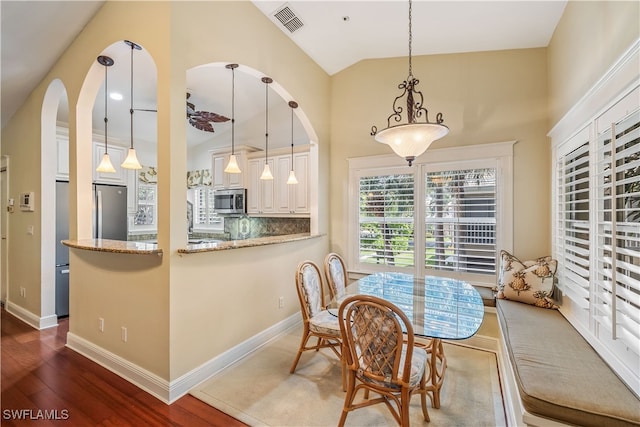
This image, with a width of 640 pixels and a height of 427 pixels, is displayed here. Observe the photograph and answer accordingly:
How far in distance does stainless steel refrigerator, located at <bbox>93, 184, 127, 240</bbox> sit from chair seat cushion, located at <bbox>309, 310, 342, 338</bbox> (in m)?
3.36

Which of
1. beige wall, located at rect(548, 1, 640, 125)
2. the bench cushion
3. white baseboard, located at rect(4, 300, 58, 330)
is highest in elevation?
beige wall, located at rect(548, 1, 640, 125)

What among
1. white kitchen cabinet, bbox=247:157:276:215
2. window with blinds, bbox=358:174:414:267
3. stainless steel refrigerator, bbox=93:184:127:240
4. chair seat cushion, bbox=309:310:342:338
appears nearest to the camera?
chair seat cushion, bbox=309:310:342:338

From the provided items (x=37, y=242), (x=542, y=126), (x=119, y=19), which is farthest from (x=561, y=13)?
(x=37, y=242)

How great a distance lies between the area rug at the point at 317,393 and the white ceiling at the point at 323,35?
109 inches

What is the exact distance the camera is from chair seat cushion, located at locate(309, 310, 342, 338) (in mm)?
2359

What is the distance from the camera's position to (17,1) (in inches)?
90.8

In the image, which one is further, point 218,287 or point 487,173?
point 487,173

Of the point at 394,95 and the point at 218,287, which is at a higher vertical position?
the point at 394,95

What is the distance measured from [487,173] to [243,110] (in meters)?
3.84

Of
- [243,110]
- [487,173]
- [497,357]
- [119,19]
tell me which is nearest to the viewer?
[119,19]

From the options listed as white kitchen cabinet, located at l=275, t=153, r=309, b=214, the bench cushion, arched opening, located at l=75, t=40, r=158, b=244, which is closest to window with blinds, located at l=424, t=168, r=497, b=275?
the bench cushion

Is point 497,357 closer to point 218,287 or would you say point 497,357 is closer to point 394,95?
point 218,287

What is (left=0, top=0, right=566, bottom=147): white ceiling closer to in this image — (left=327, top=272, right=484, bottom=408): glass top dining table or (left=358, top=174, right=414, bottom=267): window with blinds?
(left=358, top=174, right=414, bottom=267): window with blinds

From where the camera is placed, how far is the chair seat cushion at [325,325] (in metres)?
2.36
